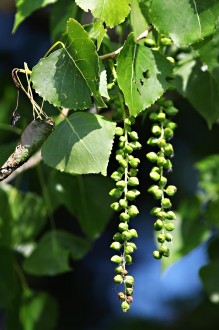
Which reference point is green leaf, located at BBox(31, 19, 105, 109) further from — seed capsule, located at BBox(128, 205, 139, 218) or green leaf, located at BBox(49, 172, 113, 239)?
green leaf, located at BBox(49, 172, 113, 239)

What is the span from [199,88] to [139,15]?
0.26m

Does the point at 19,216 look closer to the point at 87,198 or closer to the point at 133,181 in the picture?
the point at 87,198

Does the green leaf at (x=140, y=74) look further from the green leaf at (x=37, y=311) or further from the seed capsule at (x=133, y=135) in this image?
the green leaf at (x=37, y=311)

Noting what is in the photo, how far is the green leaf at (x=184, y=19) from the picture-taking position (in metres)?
1.26

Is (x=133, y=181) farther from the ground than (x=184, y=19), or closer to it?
closer to it

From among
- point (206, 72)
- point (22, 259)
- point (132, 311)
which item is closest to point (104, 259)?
point (132, 311)

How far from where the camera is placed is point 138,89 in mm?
1285

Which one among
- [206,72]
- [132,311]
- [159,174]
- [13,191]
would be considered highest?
[159,174]

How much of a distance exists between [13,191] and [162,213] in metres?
0.83

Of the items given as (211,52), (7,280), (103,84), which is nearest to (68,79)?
(103,84)

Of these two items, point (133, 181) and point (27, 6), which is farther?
point (27, 6)

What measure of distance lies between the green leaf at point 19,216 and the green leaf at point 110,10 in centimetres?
82

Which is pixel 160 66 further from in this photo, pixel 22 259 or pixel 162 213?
pixel 22 259

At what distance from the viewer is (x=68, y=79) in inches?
49.3
